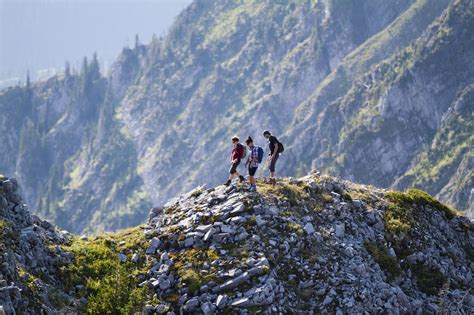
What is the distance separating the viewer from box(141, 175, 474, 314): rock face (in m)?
36.2

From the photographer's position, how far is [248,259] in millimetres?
37094

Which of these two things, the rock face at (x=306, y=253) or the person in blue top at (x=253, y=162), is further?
the person in blue top at (x=253, y=162)

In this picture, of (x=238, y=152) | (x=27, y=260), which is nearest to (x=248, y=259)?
(x=238, y=152)

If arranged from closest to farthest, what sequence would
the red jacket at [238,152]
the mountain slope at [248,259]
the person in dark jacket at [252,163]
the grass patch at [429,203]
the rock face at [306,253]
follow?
the mountain slope at [248,259] → the rock face at [306,253] → the person in dark jacket at [252,163] → the red jacket at [238,152] → the grass patch at [429,203]

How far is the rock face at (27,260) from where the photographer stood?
3266 cm

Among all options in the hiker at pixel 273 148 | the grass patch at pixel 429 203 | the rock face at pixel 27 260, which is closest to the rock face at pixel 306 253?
the grass patch at pixel 429 203

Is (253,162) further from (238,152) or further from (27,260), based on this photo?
(27,260)

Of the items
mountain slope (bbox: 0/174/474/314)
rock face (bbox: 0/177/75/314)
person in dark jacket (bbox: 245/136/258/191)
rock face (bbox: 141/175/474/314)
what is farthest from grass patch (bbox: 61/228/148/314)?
person in dark jacket (bbox: 245/136/258/191)

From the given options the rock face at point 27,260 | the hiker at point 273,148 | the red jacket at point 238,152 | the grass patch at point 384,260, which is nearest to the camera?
the rock face at point 27,260

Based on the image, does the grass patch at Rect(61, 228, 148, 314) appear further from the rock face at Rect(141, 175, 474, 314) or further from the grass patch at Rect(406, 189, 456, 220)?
the grass patch at Rect(406, 189, 456, 220)

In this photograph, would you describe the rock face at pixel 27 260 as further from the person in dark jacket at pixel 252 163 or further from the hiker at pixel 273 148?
the hiker at pixel 273 148

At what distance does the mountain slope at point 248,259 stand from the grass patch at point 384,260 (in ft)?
0.25

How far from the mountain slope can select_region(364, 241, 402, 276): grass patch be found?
0.08m

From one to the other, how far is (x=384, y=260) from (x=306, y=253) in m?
5.59
